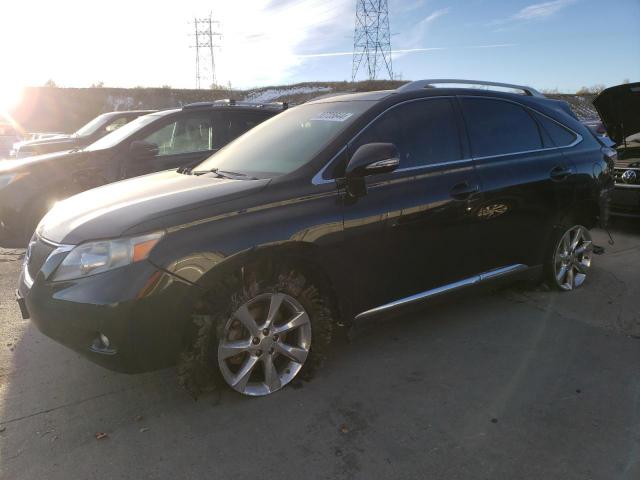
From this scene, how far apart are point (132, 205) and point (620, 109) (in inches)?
247

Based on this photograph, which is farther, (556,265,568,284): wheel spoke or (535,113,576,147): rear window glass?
(556,265,568,284): wheel spoke

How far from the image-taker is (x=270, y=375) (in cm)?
294

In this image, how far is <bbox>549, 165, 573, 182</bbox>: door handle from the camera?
13.7 feet

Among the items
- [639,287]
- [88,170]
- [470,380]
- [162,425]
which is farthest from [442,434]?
[88,170]

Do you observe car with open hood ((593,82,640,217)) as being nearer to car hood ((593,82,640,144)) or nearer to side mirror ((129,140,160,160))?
car hood ((593,82,640,144))

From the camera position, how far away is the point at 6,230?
5.93m

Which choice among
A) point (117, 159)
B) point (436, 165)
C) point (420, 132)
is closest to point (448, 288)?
point (436, 165)

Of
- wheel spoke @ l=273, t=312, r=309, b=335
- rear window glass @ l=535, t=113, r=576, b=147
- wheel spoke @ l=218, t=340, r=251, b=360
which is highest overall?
rear window glass @ l=535, t=113, r=576, b=147

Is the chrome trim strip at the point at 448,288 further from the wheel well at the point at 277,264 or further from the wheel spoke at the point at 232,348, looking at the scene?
the wheel spoke at the point at 232,348

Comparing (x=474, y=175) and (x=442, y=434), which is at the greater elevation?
(x=474, y=175)

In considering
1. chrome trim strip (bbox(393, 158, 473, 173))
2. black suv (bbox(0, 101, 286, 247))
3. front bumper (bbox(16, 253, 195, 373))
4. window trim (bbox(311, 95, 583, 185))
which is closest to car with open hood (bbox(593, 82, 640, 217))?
window trim (bbox(311, 95, 583, 185))

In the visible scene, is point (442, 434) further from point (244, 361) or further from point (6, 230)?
point (6, 230)

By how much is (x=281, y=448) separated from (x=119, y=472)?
2.47 feet

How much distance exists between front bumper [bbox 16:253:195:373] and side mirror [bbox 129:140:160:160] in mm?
3697
